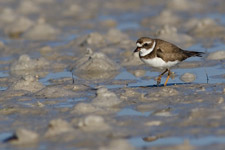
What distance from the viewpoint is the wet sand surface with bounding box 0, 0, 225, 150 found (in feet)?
20.4

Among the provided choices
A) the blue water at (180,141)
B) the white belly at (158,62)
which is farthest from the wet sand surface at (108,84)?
the white belly at (158,62)

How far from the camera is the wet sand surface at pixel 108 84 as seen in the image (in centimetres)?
623

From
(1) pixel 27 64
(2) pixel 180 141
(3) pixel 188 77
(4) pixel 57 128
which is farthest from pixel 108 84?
(2) pixel 180 141

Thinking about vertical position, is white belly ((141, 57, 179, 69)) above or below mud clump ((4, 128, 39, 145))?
above

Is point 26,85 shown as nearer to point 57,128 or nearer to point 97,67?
point 97,67

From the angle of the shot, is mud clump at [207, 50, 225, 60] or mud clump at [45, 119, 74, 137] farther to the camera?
mud clump at [207, 50, 225, 60]

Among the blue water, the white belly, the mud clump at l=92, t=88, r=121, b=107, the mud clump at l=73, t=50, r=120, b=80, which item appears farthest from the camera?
the mud clump at l=73, t=50, r=120, b=80

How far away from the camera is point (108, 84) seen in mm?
9766

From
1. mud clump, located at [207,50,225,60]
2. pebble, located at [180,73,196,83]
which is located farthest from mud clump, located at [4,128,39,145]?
mud clump, located at [207,50,225,60]

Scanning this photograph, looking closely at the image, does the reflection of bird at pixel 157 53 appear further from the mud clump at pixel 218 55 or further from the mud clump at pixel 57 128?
the mud clump at pixel 57 128

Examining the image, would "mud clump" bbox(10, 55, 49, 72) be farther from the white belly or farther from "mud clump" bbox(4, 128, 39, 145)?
"mud clump" bbox(4, 128, 39, 145)

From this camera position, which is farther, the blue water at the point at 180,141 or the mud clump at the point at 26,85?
the mud clump at the point at 26,85

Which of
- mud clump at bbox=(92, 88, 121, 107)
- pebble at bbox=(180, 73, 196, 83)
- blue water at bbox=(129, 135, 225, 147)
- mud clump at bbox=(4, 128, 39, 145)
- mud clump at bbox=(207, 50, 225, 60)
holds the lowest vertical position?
blue water at bbox=(129, 135, 225, 147)

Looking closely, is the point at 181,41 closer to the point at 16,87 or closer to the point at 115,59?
the point at 115,59
